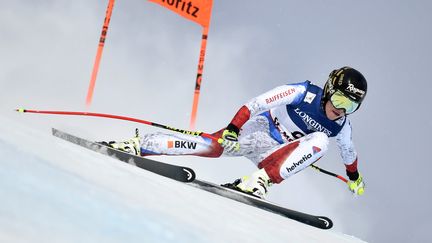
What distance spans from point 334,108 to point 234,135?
Answer: 1.10 m

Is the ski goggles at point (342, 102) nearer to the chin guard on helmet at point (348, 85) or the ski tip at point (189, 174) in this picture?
the chin guard on helmet at point (348, 85)

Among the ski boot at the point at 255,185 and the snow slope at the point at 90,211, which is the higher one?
the snow slope at the point at 90,211

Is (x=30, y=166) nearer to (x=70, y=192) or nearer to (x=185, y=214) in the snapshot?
(x=70, y=192)

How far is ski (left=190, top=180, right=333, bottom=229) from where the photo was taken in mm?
4543

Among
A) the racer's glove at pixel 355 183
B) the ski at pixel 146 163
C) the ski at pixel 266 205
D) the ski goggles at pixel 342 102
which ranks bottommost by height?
the ski at pixel 266 205

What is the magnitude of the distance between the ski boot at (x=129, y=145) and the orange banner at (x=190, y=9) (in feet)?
10.6

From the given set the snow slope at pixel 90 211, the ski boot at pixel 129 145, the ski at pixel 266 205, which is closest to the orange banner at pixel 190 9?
the ski boot at pixel 129 145

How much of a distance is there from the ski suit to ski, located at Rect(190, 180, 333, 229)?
512 mm

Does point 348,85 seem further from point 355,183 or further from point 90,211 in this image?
point 90,211

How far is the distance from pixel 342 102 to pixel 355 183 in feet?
4.61

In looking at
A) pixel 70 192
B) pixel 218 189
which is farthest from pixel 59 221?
pixel 218 189

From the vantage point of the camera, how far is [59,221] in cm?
133

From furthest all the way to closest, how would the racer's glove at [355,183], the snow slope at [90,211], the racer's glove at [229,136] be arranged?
the racer's glove at [355,183], the racer's glove at [229,136], the snow slope at [90,211]

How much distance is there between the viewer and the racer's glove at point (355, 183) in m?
6.24
